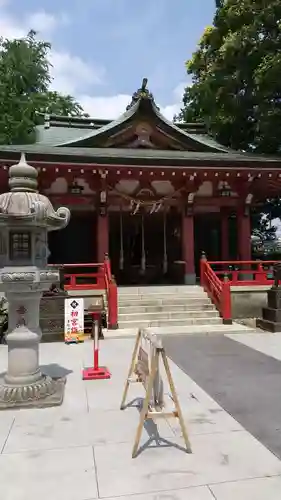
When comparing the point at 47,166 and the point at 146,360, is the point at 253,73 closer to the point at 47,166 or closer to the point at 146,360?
the point at 47,166

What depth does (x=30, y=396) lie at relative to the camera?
496cm

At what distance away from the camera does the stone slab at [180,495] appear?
284cm

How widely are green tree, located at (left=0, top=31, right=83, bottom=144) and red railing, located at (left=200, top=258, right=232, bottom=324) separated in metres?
16.0

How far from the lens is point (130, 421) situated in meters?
4.33

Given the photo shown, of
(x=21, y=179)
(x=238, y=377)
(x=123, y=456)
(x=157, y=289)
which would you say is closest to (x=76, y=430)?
(x=123, y=456)

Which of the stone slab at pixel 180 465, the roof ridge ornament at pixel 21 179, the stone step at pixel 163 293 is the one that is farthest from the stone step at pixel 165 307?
the stone slab at pixel 180 465

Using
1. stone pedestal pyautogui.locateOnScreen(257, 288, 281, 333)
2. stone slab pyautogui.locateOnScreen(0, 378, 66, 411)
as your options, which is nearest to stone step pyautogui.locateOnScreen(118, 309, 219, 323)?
stone pedestal pyautogui.locateOnScreen(257, 288, 281, 333)

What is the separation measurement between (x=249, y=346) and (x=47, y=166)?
8.02 m

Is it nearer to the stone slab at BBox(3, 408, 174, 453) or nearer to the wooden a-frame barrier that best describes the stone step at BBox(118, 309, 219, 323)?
the stone slab at BBox(3, 408, 174, 453)

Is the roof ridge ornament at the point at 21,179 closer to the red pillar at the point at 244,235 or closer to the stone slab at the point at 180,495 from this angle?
the stone slab at the point at 180,495

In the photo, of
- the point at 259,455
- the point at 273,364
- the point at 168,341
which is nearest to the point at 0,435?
the point at 259,455

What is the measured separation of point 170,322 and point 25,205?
6670mm

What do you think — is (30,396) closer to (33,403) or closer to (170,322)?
(33,403)

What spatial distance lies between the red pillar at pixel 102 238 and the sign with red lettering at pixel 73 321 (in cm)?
385
